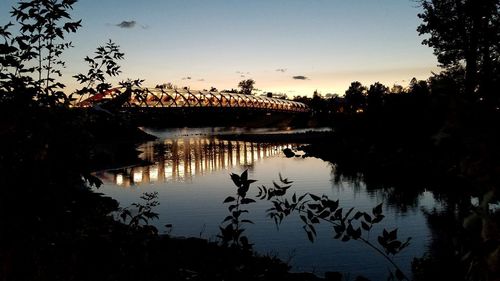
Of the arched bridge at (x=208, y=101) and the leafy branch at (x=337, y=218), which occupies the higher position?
the arched bridge at (x=208, y=101)

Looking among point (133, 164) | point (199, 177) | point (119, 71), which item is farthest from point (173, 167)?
point (119, 71)

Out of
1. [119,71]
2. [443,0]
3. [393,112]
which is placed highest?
[443,0]

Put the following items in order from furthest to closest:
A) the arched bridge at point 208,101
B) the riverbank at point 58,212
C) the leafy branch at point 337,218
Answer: the arched bridge at point 208,101 < the riverbank at point 58,212 < the leafy branch at point 337,218

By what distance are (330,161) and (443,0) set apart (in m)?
21.3

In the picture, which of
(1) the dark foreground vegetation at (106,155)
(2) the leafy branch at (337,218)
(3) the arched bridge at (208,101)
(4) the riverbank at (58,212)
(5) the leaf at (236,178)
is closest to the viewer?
(1) the dark foreground vegetation at (106,155)

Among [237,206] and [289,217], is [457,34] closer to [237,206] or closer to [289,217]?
[289,217]

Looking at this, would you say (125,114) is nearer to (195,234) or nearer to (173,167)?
(195,234)

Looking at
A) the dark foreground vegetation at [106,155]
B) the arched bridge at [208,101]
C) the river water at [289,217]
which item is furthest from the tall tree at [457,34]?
the arched bridge at [208,101]

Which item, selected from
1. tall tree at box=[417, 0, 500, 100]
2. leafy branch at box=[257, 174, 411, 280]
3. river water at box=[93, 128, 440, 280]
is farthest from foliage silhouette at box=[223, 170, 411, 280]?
tall tree at box=[417, 0, 500, 100]

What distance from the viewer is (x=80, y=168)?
18.8ft

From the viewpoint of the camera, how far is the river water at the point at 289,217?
605 inches

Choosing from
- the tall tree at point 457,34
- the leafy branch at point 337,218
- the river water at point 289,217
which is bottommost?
the river water at point 289,217

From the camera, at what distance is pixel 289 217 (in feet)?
68.7

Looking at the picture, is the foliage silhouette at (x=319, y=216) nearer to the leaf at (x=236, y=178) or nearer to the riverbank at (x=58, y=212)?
the leaf at (x=236, y=178)
